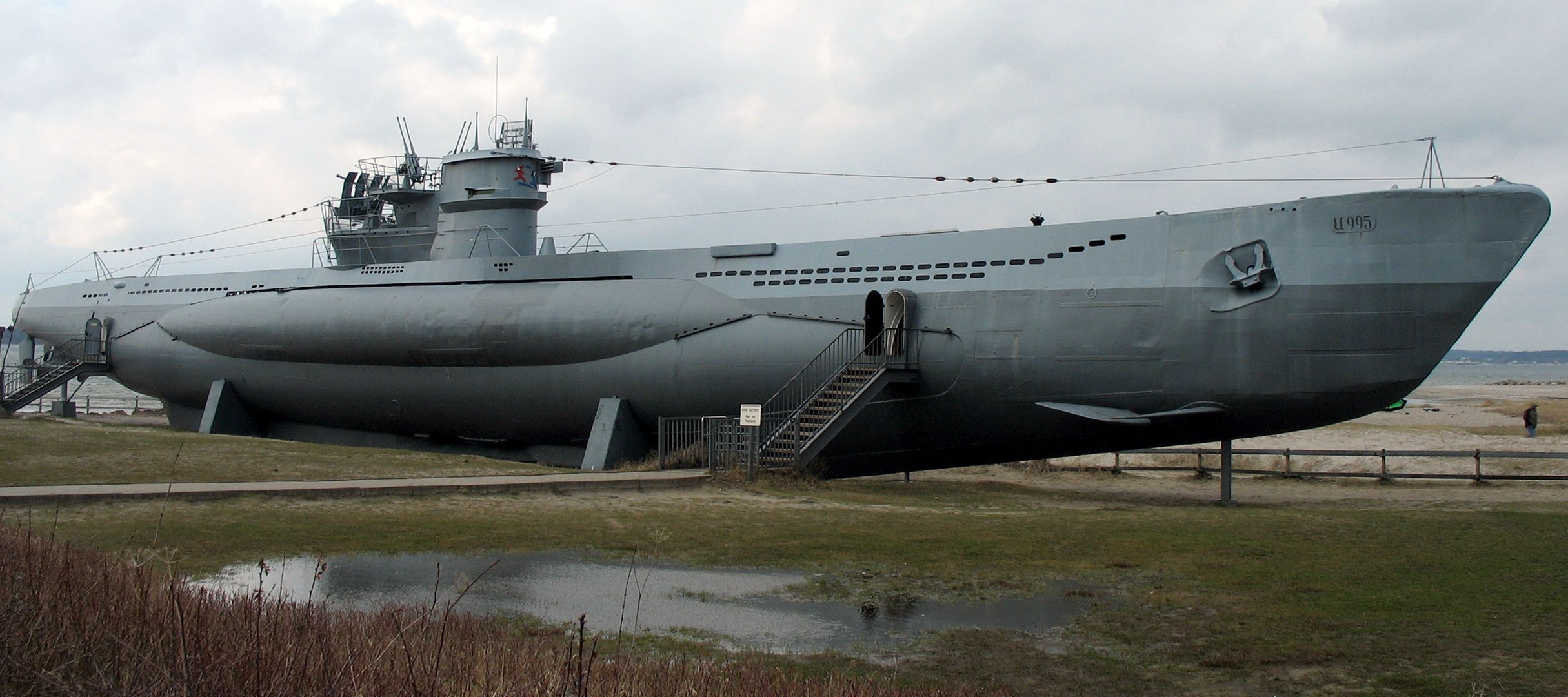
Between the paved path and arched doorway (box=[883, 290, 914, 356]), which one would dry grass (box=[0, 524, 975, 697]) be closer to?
the paved path

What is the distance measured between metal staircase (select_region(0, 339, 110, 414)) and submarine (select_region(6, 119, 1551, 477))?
319 cm

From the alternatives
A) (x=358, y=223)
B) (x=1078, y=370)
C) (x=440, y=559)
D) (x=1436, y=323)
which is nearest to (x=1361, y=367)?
(x=1436, y=323)

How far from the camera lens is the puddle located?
8.70 meters

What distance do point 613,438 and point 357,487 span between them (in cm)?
747

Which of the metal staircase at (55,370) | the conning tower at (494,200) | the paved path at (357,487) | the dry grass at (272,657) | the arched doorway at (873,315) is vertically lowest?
the dry grass at (272,657)

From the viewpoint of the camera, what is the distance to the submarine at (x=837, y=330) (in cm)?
1770

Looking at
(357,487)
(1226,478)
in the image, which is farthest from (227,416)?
(1226,478)

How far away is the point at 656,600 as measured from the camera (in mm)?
9727

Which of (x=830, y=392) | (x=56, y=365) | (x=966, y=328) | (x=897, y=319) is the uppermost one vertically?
(x=897, y=319)

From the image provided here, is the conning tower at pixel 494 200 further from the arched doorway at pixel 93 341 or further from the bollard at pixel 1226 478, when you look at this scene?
the bollard at pixel 1226 478

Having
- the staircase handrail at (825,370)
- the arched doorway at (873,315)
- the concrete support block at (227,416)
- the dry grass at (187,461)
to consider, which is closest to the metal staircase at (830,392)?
the staircase handrail at (825,370)

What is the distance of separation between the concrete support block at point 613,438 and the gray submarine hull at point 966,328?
373 mm

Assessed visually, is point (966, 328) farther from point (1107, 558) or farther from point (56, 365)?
point (56, 365)

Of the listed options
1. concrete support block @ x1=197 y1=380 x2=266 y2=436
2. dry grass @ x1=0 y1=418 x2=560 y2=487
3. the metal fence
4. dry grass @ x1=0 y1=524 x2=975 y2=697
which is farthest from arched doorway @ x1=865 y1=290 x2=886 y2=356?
concrete support block @ x1=197 y1=380 x2=266 y2=436
